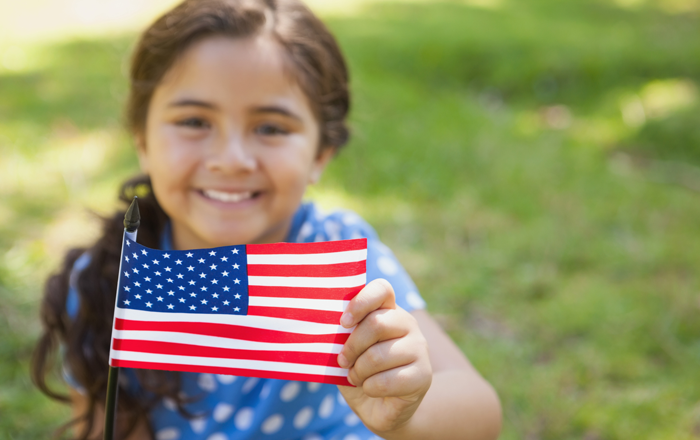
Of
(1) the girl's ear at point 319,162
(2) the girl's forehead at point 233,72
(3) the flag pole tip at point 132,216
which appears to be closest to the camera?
(3) the flag pole tip at point 132,216

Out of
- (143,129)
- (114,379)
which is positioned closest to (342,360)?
(114,379)

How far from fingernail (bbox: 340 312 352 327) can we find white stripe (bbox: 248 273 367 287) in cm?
5

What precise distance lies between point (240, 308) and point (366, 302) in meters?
0.21

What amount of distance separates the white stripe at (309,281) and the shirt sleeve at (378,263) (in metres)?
0.48

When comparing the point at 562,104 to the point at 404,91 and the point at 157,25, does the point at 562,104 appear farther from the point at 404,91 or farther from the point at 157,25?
the point at 157,25

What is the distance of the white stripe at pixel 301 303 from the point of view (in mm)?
1008

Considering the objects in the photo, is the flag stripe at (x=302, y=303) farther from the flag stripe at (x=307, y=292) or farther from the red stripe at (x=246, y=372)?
the red stripe at (x=246, y=372)

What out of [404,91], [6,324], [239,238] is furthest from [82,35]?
[239,238]

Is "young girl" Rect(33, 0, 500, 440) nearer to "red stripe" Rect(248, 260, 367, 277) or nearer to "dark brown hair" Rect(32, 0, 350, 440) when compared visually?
"dark brown hair" Rect(32, 0, 350, 440)

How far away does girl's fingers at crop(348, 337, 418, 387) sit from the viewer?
996 mm

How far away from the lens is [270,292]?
1.01m

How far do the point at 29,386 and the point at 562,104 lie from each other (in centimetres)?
376

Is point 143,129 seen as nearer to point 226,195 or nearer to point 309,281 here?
point 226,195

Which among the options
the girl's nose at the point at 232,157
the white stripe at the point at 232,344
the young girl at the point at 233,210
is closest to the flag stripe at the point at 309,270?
the white stripe at the point at 232,344
